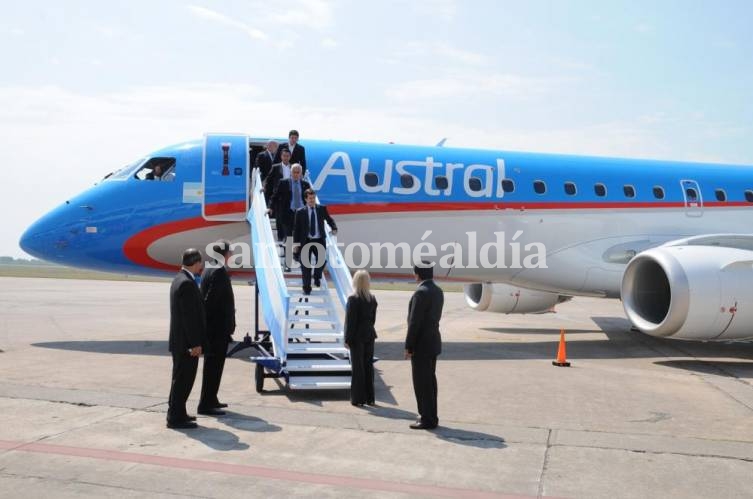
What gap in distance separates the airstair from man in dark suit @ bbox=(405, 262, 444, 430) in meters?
1.49

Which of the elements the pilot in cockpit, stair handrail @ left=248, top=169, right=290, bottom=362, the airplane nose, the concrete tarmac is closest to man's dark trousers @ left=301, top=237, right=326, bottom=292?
stair handrail @ left=248, top=169, right=290, bottom=362

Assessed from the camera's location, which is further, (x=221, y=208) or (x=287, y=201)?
(x=221, y=208)

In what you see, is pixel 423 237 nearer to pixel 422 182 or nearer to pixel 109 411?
pixel 422 182

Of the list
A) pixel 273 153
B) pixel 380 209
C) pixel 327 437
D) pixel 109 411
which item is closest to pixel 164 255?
pixel 273 153

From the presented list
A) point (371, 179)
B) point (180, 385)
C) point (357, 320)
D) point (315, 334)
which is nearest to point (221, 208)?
point (371, 179)

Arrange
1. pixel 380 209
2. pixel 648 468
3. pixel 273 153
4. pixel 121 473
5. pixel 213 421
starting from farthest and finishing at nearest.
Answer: pixel 380 209 < pixel 273 153 < pixel 213 421 < pixel 648 468 < pixel 121 473

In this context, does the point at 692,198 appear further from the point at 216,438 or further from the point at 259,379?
the point at 216,438

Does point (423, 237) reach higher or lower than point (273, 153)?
lower

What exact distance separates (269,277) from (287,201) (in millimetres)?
1753

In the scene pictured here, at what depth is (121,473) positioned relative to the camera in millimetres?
5117

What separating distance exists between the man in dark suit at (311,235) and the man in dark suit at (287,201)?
2.01 ft

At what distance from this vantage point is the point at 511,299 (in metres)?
16.3

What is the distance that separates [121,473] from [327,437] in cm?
184

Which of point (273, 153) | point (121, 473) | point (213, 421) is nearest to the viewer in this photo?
point (121, 473)
